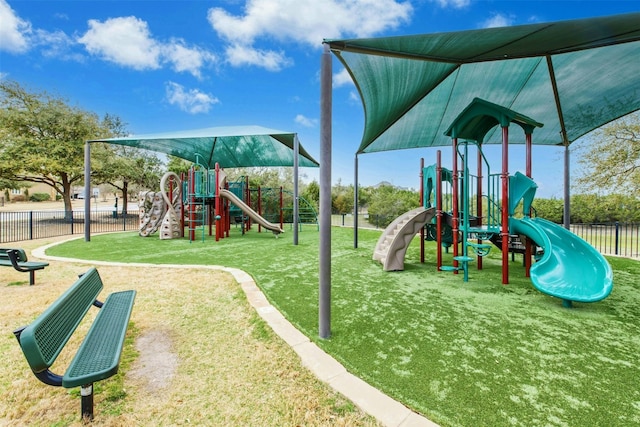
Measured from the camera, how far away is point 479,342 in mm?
3000

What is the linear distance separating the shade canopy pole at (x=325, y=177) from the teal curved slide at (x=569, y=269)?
3.14 m

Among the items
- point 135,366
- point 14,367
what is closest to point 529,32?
point 135,366

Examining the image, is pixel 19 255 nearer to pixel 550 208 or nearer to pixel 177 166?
pixel 177 166

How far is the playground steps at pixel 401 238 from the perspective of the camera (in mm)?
6309

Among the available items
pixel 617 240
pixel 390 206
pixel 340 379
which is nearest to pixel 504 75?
pixel 617 240

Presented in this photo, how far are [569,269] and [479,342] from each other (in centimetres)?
260

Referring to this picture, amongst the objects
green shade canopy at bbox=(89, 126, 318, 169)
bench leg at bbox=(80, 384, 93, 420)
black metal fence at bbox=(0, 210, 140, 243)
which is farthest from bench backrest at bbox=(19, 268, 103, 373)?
black metal fence at bbox=(0, 210, 140, 243)

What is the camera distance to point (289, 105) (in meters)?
35.8

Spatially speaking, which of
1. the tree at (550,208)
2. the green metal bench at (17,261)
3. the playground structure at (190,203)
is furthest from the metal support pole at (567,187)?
the tree at (550,208)

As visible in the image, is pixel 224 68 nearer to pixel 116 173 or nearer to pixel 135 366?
pixel 116 173

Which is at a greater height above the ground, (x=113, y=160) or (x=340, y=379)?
(x=113, y=160)

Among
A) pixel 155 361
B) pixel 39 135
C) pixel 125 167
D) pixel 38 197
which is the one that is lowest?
pixel 155 361

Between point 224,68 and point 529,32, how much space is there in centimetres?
3046

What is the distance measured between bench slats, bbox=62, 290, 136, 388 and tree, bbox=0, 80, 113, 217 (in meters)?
19.5
